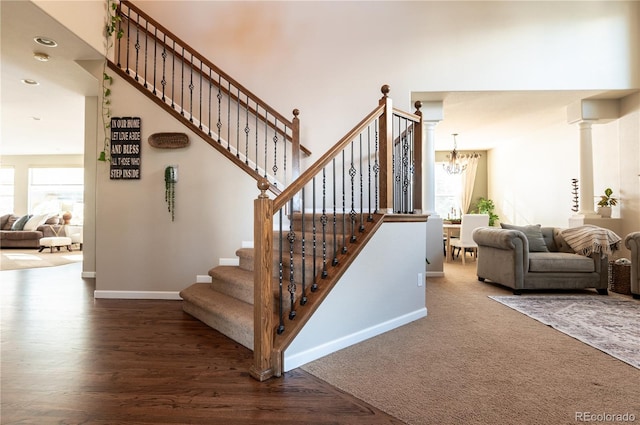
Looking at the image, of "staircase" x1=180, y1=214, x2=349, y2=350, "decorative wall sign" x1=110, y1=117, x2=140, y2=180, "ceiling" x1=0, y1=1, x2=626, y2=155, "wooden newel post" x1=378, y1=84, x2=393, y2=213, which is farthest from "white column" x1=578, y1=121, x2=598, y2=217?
"decorative wall sign" x1=110, y1=117, x2=140, y2=180

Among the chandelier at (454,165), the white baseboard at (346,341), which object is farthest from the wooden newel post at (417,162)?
the chandelier at (454,165)

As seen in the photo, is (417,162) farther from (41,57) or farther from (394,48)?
(41,57)

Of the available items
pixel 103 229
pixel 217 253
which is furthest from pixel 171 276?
pixel 103 229

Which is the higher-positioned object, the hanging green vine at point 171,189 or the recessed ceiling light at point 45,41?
the recessed ceiling light at point 45,41

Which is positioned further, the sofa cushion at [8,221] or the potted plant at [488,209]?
the sofa cushion at [8,221]

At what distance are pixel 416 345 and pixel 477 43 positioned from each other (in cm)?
455

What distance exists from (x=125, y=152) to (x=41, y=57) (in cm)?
160

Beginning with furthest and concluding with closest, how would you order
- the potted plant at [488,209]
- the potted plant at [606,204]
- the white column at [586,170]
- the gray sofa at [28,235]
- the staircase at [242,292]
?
the potted plant at [488,209] < the gray sofa at [28,235] < the white column at [586,170] < the potted plant at [606,204] < the staircase at [242,292]

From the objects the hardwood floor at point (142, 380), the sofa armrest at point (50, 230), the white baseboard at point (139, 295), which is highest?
the sofa armrest at point (50, 230)

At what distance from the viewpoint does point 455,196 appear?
9406 mm

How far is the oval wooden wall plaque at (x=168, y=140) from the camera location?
12.4 feet

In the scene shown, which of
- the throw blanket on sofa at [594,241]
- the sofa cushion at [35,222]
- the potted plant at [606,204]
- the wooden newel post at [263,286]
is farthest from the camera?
the sofa cushion at [35,222]

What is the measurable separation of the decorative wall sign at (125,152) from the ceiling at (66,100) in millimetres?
942

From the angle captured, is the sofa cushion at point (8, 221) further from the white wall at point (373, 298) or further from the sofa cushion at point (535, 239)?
the sofa cushion at point (535, 239)
